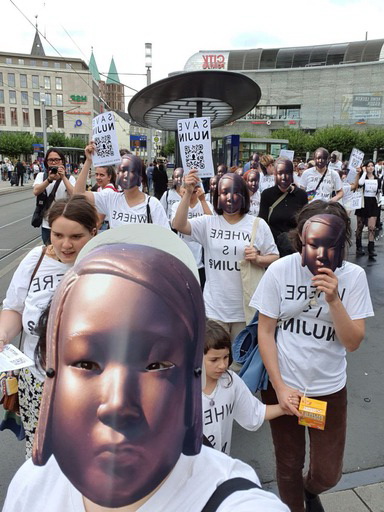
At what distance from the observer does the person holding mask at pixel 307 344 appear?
1930 mm

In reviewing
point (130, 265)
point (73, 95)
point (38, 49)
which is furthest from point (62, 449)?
point (38, 49)

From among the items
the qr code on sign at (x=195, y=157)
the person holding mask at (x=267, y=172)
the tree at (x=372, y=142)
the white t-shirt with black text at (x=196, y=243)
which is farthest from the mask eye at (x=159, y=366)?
the tree at (x=372, y=142)

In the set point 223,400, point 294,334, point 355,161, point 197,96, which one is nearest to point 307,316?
point 294,334

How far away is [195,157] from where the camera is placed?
4145 mm

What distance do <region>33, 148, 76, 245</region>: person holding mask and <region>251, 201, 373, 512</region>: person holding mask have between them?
3.13 m

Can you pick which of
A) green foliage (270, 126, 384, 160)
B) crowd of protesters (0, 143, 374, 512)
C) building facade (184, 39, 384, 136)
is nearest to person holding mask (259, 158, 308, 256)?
crowd of protesters (0, 143, 374, 512)

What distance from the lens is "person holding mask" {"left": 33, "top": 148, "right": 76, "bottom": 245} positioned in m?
4.89

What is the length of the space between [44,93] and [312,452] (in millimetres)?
77589

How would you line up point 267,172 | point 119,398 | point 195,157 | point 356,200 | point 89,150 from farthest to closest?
point 267,172 < point 356,200 < point 89,150 < point 195,157 < point 119,398

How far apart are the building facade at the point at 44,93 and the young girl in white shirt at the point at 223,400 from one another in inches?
2900

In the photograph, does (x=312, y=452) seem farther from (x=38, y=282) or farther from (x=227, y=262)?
(x=38, y=282)

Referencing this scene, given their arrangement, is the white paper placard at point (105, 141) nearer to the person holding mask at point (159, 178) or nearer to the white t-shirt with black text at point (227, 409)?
the white t-shirt with black text at point (227, 409)

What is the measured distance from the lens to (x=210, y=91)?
7527mm

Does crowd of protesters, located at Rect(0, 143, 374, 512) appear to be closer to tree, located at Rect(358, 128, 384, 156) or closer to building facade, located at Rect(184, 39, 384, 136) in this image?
tree, located at Rect(358, 128, 384, 156)
